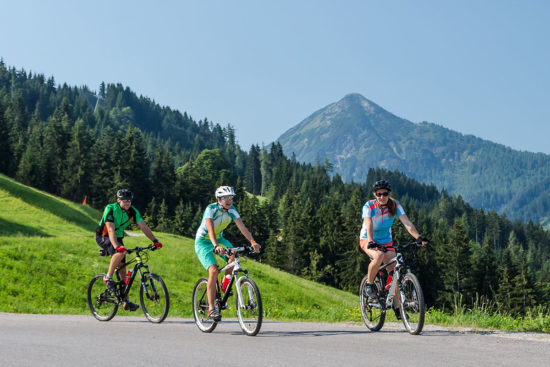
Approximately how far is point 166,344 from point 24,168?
93207 millimetres

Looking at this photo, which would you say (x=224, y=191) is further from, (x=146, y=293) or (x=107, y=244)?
(x=107, y=244)

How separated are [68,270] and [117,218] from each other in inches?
579

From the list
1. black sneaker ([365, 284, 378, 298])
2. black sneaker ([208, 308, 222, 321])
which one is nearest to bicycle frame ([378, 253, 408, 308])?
black sneaker ([365, 284, 378, 298])

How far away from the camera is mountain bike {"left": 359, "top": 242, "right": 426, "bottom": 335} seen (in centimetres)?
918

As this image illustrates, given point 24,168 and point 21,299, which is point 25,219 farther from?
point 24,168

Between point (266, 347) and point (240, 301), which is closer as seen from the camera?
Answer: point (266, 347)

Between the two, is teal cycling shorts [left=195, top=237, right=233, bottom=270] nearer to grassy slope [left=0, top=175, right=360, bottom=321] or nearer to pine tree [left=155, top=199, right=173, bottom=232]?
grassy slope [left=0, top=175, right=360, bottom=321]

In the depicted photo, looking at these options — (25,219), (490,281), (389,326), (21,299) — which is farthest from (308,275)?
(389,326)

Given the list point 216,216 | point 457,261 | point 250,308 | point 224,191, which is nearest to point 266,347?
point 250,308

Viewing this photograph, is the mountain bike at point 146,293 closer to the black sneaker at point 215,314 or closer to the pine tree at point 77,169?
the black sneaker at point 215,314

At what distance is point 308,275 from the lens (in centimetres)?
8512

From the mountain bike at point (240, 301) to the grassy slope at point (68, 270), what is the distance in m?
3.62

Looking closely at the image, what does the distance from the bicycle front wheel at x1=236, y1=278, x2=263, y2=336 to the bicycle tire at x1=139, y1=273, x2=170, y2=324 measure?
2420mm

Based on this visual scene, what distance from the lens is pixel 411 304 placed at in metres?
9.30
